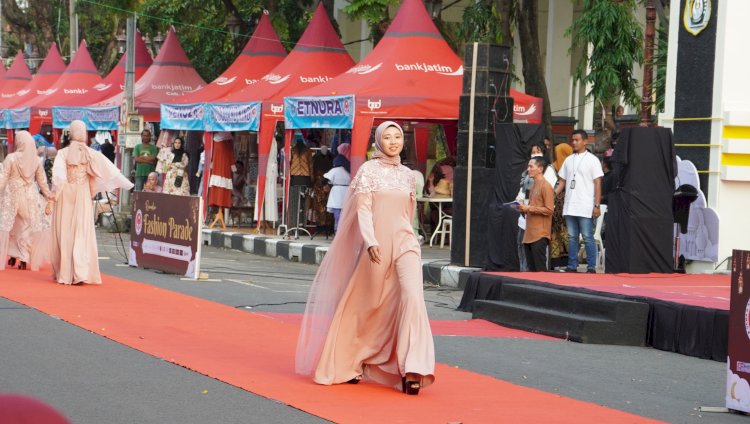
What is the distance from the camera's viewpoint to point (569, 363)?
1086 cm

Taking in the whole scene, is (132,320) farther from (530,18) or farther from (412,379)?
(530,18)

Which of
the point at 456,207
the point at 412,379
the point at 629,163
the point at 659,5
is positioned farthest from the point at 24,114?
the point at 412,379

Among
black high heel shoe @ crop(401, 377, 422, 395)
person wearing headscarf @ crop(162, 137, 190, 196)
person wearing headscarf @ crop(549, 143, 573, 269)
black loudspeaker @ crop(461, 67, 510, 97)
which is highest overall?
black loudspeaker @ crop(461, 67, 510, 97)

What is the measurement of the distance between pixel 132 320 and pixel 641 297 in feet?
15.6

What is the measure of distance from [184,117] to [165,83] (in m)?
4.76

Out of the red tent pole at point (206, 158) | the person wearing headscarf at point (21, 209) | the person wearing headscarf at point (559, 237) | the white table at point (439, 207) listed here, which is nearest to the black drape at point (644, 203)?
the person wearing headscarf at point (559, 237)

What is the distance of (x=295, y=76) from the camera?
82.1 feet

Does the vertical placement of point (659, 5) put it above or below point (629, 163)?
above

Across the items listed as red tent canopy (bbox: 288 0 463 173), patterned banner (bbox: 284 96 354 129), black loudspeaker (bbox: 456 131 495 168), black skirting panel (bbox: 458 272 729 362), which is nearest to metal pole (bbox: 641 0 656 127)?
red tent canopy (bbox: 288 0 463 173)

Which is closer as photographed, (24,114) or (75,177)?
(75,177)

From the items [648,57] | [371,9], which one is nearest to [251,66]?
[371,9]

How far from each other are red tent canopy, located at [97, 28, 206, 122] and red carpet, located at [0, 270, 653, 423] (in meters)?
15.8

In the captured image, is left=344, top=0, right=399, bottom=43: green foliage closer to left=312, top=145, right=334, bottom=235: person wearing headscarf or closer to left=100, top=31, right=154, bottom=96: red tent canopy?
left=312, top=145, right=334, bottom=235: person wearing headscarf

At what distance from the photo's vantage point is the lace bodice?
875 centimetres
